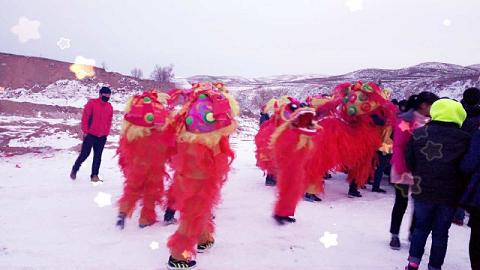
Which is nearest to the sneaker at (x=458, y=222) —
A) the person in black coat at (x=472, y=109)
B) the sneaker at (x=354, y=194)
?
the person in black coat at (x=472, y=109)

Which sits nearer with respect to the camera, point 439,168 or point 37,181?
point 439,168

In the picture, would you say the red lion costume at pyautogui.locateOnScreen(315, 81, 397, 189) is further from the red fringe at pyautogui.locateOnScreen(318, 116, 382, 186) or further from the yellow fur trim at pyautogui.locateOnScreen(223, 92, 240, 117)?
the yellow fur trim at pyautogui.locateOnScreen(223, 92, 240, 117)

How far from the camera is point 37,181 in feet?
24.3

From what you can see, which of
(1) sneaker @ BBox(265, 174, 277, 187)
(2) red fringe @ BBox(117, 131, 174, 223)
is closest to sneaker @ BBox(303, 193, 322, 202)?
(1) sneaker @ BBox(265, 174, 277, 187)

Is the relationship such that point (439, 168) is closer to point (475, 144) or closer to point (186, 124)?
point (475, 144)

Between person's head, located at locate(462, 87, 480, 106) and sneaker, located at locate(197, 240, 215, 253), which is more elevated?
person's head, located at locate(462, 87, 480, 106)

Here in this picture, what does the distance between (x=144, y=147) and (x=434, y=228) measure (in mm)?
3180

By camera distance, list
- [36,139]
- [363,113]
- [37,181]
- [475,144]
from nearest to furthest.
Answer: [475,144]
[363,113]
[37,181]
[36,139]

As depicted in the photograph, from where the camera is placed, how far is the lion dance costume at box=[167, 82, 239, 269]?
3543 mm

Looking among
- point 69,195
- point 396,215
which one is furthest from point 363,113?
point 69,195

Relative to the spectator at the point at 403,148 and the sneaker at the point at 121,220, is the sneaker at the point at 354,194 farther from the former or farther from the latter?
the sneaker at the point at 121,220

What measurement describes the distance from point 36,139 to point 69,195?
724 cm

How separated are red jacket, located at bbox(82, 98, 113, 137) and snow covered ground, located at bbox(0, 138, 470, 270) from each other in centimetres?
101

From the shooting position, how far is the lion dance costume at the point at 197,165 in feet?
11.6
